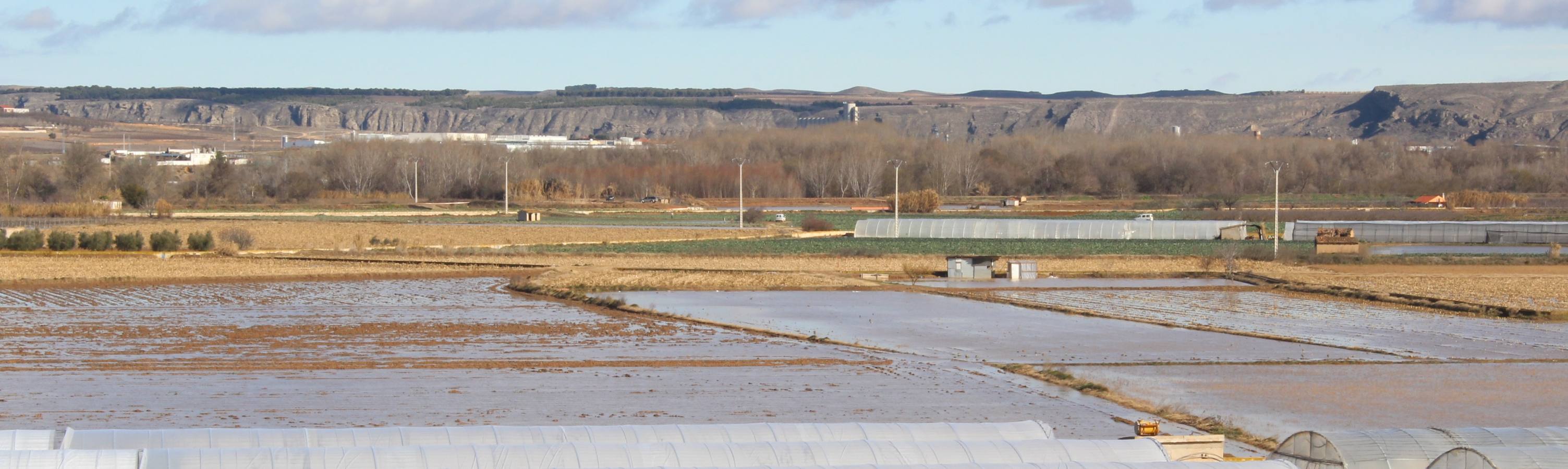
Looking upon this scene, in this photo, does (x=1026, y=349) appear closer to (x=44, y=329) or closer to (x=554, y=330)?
(x=554, y=330)

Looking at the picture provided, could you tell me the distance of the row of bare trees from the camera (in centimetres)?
11881

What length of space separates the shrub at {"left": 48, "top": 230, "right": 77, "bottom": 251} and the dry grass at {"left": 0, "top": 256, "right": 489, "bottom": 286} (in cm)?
330

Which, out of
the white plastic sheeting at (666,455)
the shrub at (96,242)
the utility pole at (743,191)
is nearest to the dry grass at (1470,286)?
the white plastic sheeting at (666,455)

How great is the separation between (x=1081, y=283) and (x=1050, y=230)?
25.8 metres

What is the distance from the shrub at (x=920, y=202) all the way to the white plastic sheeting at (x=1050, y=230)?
26611mm

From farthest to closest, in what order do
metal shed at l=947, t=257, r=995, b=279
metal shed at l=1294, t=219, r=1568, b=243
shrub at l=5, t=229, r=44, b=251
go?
metal shed at l=1294, t=219, r=1568, b=243 < shrub at l=5, t=229, r=44, b=251 < metal shed at l=947, t=257, r=995, b=279

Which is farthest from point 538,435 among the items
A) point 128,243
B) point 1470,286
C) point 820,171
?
point 820,171

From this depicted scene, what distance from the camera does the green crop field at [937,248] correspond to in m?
54.9

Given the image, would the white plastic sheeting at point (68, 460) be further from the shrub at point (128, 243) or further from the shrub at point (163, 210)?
the shrub at point (163, 210)

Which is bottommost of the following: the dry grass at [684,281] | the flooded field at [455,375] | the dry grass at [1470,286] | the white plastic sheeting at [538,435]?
the dry grass at [684,281]

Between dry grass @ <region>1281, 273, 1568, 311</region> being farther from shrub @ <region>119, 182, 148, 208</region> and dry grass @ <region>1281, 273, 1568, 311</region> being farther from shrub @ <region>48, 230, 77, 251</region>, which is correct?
shrub @ <region>119, 182, 148, 208</region>

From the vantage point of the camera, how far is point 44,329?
1098 inches

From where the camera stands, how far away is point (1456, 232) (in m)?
63.7

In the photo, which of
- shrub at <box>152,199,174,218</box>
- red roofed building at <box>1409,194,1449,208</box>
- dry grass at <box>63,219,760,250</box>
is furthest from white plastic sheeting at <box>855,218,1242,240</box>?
red roofed building at <box>1409,194,1449,208</box>
